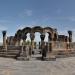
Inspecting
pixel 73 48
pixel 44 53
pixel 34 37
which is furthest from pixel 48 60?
pixel 34 37

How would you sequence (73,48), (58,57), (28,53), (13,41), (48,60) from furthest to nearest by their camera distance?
(13,41)
(73,48)
(58,57)
(28,53)
(48,60)

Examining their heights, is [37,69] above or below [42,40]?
below

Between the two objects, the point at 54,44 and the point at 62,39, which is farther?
the point at 62,39

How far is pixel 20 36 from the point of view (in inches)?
1480

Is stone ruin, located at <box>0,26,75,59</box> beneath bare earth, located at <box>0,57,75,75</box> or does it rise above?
above

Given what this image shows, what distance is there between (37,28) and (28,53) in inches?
A: 648

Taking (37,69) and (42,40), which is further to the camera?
(42,40)

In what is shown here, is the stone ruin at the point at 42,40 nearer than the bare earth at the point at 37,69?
No

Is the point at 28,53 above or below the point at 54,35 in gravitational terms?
below

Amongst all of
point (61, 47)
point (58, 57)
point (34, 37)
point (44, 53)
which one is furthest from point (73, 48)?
point (34, 37)

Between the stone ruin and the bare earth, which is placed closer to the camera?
the bare earth

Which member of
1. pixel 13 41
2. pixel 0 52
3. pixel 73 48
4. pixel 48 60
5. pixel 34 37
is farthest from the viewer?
pixel 13 41

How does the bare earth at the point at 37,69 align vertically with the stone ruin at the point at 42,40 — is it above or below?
below

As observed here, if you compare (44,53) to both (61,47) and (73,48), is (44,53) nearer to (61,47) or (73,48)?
(61,47)
